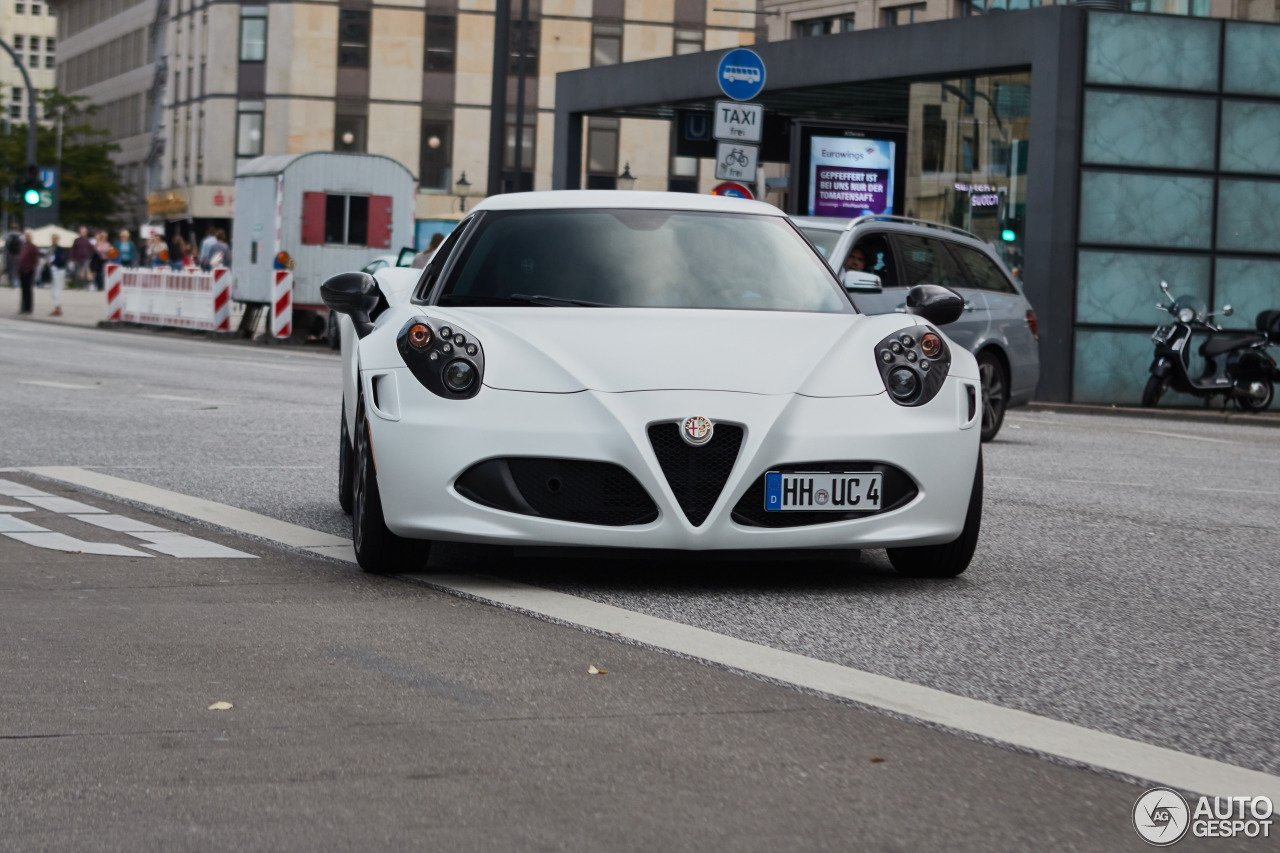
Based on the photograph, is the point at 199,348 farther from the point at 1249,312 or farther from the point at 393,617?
the point at 393,617

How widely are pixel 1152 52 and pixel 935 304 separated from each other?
18640mm

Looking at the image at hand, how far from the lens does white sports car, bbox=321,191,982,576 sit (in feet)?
20.3

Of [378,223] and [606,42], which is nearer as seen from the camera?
[378,223]

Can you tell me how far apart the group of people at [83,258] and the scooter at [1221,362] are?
20.6 meters

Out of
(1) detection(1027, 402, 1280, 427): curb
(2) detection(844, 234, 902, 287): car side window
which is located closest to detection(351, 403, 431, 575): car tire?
(2) detection(844, 234, 902, 287): car side window

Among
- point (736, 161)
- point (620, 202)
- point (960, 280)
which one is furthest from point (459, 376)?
point (736, 161)

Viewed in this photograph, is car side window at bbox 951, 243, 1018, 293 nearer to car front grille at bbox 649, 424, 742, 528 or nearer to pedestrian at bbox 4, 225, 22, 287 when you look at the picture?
car front grille at bbox 649, 424, 742, 528

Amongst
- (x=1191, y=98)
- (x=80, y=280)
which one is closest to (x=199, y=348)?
(x=1191, y=98)

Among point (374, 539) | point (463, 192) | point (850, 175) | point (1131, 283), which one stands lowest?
point (374, 539)

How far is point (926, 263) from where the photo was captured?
15492mm

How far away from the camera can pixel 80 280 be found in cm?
6675

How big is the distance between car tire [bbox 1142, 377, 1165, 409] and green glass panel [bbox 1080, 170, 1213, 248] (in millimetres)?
2121

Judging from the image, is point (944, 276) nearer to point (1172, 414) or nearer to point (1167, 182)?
point (1172, 414)

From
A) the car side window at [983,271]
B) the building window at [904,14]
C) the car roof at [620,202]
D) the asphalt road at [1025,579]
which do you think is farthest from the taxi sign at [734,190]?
the building window at [904,14]
